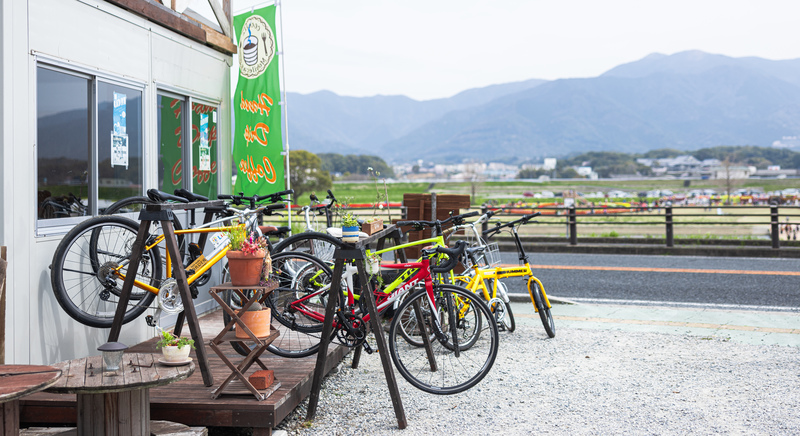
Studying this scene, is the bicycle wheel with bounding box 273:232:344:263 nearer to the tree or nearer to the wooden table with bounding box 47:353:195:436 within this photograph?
the wooden table with bounding box 47:353:195:436

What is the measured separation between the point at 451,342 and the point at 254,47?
4047 millimetres

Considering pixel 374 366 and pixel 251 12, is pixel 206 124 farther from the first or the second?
pixel 374 366

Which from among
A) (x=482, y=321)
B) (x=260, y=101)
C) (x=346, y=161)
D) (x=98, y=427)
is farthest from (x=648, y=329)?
(x=346, y=161)

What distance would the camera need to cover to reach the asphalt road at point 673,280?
8.52m

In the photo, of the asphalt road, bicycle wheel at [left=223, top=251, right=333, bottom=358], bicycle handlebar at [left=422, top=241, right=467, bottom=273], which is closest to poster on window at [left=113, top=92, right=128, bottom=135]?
bicycle wheel at [left=223, top=251, right=333, bottom=358]

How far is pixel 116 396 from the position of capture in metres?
2.86

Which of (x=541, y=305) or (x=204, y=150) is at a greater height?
(x=204, y=150)

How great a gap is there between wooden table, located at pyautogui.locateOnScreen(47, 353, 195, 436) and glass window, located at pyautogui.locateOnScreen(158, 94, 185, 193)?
2786 millimetres

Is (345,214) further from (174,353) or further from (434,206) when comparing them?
(434,206)

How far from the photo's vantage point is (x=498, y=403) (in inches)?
163

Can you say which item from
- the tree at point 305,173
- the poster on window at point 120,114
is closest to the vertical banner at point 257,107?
the poster on window at point 120,114

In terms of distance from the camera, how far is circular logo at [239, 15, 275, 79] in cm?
668

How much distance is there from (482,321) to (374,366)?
102 cm

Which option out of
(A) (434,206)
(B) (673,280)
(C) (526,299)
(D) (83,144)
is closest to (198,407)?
(D) (83,144)
